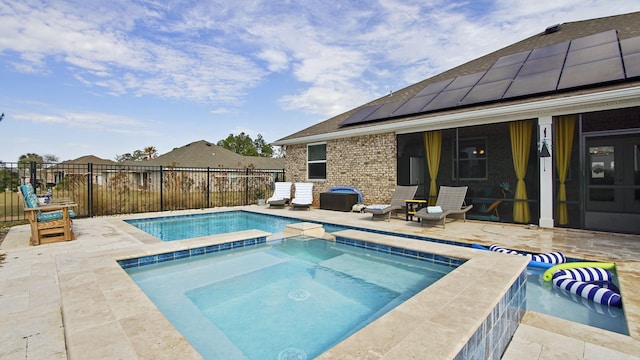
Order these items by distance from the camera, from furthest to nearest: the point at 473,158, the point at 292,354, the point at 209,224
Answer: the point at 473,158
the point at 209,224
the point at 292,354

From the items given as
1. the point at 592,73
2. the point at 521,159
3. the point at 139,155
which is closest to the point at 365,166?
the point at 521,159

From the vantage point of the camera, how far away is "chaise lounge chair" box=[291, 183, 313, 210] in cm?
1072

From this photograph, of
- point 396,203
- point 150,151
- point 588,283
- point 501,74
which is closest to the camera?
point 588,283

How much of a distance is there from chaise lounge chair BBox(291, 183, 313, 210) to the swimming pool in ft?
3.50

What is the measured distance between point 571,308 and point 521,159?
5.19 metres

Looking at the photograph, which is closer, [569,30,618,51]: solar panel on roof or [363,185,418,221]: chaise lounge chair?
[569,30,618,51]: solar panel on roof

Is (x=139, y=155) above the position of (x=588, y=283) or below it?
above

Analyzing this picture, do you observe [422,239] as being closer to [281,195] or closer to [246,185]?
[281,195]

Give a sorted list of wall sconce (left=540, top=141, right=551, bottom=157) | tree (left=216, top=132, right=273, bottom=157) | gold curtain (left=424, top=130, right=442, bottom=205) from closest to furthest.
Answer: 1. wall sconce (left=540, top=141, right=551, bottom=157)
2. gold curtain (left=424, top=130, right=442, bottom=205)
3. tree (left=216, top=132, right=273, bottom=157)

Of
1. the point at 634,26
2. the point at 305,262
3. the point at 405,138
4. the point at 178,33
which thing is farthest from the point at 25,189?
the point at 634,26

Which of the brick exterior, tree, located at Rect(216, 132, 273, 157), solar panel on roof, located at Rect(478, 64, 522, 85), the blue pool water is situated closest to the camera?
the blue pool water

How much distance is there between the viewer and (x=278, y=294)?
3932mm

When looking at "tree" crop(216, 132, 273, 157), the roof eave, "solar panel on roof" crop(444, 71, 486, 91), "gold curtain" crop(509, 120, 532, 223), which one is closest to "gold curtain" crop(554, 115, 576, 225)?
"gold curtain" crop(509, 120, 532, 223)

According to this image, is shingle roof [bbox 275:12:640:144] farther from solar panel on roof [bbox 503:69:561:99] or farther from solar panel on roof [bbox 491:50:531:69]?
solar panel on roof [bbox 491:50:531:69]
